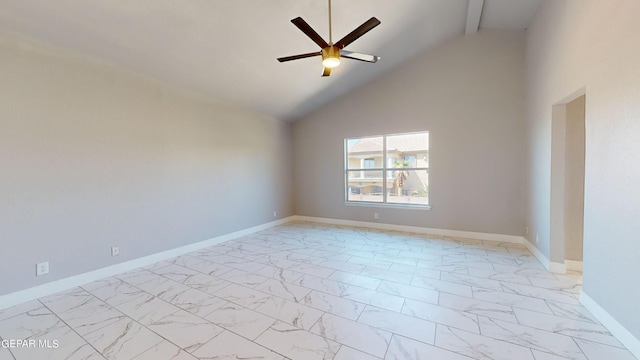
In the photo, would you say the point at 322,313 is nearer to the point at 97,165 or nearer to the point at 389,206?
the point at 97,165

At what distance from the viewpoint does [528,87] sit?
159 inches

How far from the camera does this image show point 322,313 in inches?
93.0

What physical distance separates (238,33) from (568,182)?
14.8 feet

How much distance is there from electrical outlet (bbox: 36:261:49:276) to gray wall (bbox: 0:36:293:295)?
0.13 ft

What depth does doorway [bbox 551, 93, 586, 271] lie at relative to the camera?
10.1ft

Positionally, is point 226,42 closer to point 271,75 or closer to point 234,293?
point 271,75

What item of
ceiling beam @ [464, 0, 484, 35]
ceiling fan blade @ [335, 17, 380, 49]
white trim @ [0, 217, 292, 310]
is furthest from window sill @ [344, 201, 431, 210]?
ceiling fan blade @ [335, 17, 380, 49]

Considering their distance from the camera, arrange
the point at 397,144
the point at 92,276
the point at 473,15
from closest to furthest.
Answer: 1. the point at 92,276
2. the point at 473,15
3. the point at 397,144

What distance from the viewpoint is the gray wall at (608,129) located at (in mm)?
1820

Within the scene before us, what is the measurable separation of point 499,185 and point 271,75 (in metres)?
4.41

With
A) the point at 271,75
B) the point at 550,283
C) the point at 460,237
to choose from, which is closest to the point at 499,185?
the point at 460,237

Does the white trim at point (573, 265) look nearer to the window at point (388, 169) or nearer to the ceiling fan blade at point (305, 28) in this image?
the window at point (388, 169)

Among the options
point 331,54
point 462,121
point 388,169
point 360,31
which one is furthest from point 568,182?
point 331,54

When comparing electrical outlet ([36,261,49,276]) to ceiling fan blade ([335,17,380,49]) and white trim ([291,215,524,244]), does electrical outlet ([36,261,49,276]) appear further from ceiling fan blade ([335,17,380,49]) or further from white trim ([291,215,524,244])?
white trim ([291,215,524,244])
